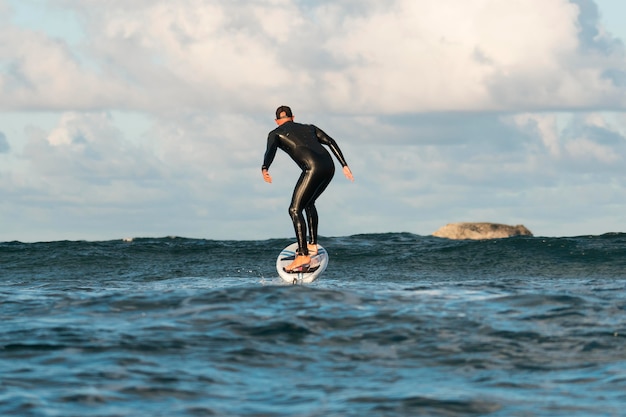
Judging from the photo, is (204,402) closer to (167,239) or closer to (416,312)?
(416,312)

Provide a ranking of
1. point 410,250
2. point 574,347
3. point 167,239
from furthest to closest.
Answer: point 167,239 < point 410,250 < point 574,347

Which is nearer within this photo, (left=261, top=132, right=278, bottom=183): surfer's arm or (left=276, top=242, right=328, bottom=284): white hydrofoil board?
(left=261, top=132, right=278, bottom=183): surfer's arm

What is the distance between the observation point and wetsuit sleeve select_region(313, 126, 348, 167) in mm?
15875

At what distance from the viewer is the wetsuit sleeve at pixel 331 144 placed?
1588 centimetres

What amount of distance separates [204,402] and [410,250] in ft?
58.1

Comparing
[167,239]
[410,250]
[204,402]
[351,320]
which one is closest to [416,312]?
[351,320]

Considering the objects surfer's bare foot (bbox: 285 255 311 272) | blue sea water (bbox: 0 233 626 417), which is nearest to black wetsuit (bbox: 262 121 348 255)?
surfer's bare foot (bbox: 285 255 311 272)

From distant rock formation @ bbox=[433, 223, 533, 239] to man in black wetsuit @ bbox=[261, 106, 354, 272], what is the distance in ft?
51.8

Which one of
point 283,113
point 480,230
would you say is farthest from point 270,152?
point 480,230

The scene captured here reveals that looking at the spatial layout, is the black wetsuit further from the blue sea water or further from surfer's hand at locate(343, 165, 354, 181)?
the blue sea water

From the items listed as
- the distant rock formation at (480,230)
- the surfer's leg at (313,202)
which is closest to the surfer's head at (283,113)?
the surfer's leg at (313,202)

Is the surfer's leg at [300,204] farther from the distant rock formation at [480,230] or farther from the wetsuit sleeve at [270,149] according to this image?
the distant rock formation at [480,230]

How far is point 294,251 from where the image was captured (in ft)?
56.1

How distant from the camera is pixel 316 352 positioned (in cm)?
970
